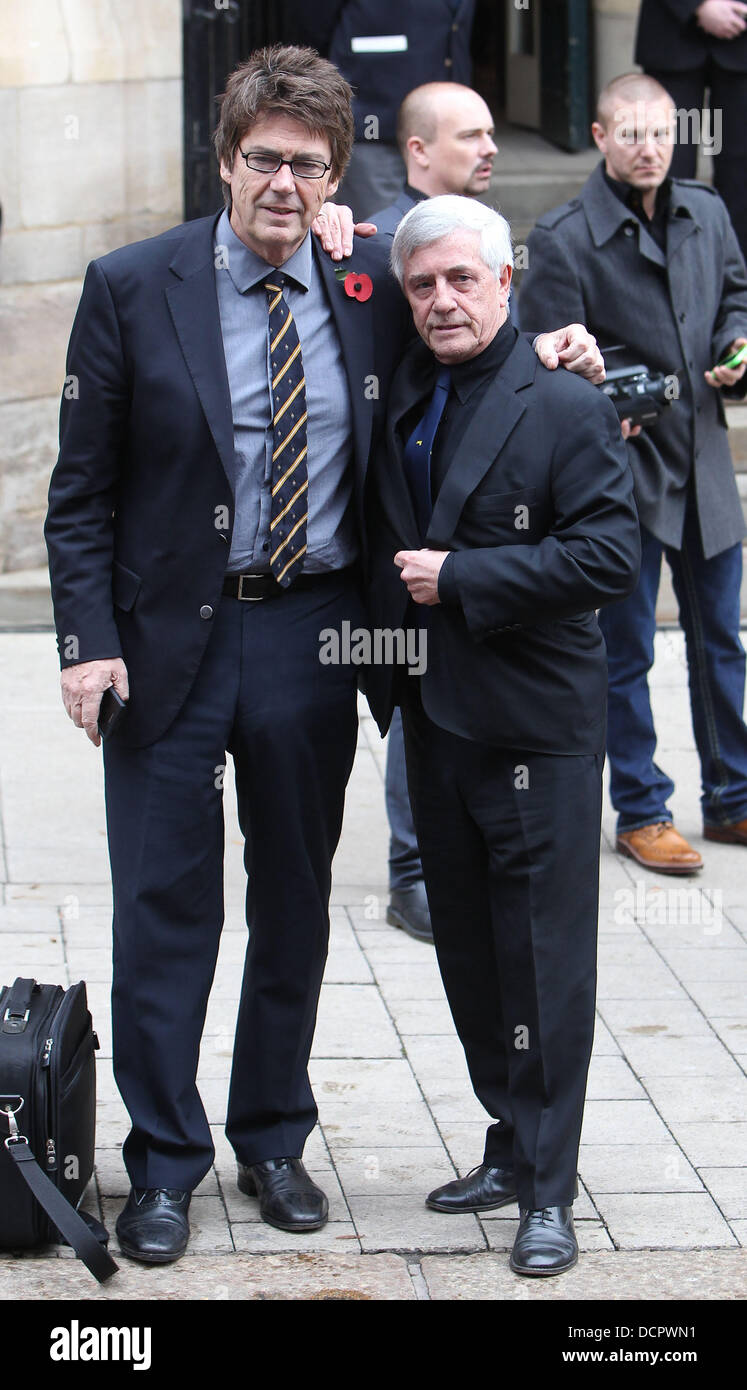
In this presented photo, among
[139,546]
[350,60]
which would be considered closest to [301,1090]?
[139,546]

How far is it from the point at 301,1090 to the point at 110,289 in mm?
1544

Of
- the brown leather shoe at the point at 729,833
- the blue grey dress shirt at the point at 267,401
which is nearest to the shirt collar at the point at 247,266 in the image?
the blue grey dress shirt at the point at 267,401

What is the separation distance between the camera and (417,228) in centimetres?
353

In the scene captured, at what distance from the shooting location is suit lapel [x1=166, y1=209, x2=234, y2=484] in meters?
3.57

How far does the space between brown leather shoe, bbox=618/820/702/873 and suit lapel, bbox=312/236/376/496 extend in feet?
7.77

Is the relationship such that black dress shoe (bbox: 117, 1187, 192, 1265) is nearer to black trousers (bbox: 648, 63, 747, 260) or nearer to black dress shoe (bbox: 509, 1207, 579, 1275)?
black dress shoe (bbox: 509, 1207, 579, 1275)

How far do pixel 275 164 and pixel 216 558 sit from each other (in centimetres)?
68

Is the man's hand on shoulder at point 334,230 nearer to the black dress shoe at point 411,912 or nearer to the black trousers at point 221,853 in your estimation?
the black trousers at point 221,853

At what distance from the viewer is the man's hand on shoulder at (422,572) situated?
3531 millimetres

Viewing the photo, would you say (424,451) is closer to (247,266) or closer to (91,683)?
(247,266)

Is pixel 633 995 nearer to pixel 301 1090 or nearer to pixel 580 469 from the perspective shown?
pixel 301 1090

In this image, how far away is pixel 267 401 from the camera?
3.66 m

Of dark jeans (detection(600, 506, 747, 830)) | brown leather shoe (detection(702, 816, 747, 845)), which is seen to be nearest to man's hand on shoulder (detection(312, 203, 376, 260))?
dark jeans (detection(600, 506, 747, 830))

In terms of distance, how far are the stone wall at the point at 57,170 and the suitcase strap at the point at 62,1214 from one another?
4.44 metres
